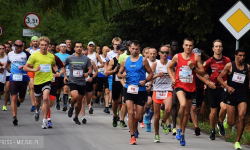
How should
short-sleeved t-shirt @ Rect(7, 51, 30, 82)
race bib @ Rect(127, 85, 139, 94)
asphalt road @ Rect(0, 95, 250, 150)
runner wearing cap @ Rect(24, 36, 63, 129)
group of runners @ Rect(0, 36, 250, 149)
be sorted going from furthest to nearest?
short-sleeved t-shirt @ Rect(7, 51, 30, 82) → runner wearing cap @ Rect(24, 36, 63, 129) → race bib @ Rect(127, 85, 139, 94) → group of runners @ Rect(0, 36, 250, 149) → asphalt road @ Rect(0, 95, 250, 150)

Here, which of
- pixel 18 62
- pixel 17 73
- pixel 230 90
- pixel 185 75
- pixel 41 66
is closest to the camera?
pixel 230 90

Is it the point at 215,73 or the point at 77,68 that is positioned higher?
the point at 77,68

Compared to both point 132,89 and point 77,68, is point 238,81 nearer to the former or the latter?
point 132,89

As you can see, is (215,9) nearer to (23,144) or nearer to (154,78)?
(154,78)

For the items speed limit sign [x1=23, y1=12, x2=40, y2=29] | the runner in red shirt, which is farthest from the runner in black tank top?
speed limit sign [x1=23, y1=12, x2=40, y2=29]

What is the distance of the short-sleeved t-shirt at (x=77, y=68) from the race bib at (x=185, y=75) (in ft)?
11.8

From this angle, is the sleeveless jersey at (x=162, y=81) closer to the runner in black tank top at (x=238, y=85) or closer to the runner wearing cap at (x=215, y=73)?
the runner wearing cap at (x=215, y=73)

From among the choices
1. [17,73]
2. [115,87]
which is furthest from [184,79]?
[17,73]

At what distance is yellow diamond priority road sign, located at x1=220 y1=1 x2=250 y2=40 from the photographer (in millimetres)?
11891

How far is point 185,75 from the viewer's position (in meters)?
10.8

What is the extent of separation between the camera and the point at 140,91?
1095cm

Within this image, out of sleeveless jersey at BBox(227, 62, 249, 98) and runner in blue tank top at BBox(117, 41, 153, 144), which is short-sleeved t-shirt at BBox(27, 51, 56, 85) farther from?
sleeveless jersey at BBox(227, 62, 249, 98)

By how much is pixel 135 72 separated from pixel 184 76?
934 mm

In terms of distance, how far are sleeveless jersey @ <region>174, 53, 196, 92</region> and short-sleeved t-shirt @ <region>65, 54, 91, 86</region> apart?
348 centimetres
